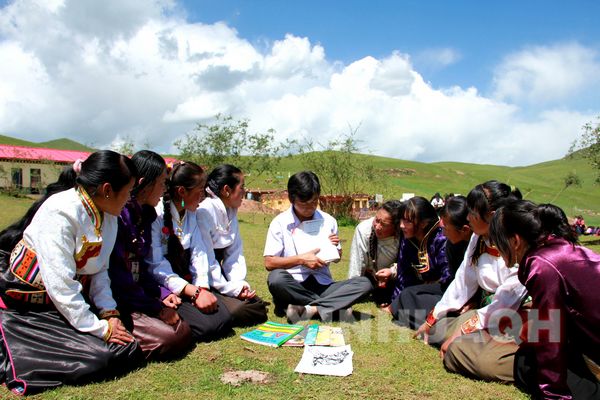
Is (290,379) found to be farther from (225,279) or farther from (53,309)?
(225,279)

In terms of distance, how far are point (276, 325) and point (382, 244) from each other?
1.62 meters

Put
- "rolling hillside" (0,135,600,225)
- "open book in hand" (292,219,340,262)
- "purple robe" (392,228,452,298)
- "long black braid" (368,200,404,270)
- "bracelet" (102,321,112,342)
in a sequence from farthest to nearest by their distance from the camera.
A: 1. "rolling hillside" (0,135,600,225)
2. "long black braid" (368,200,404,270)
3. "open book in hand" (292,219,340,262)
4. "purple robe" (392,228,452,298)
5. "bracelet" (102,321,112,342)

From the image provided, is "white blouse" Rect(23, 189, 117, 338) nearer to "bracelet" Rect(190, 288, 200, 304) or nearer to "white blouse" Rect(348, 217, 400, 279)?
"bracelet" Rect(190, 288, 200, 304)

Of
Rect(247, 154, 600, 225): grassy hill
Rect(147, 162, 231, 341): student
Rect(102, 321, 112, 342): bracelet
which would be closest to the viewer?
Rect(102, 321, 112, 342): bracelet

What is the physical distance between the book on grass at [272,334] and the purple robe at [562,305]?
83.4 inches

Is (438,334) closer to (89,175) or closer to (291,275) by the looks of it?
(291,275)

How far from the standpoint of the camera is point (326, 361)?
3688 millimetres

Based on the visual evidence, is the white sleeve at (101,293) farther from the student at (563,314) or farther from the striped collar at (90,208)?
the student at (563,314)

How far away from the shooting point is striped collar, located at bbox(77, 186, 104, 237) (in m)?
3.27

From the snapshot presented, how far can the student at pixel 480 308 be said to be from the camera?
337 cm

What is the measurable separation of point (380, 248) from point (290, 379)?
2.44 meters

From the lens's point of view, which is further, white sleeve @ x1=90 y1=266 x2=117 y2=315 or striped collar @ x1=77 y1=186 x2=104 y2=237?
white sleeve @ x1=90 y1=266 x2=117 y2=315

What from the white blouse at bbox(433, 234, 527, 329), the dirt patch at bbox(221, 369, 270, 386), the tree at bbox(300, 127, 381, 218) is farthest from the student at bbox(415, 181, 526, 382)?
the tree at bbox(300, 127, 381, 218)

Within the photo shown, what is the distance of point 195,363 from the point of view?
364 centimetres
